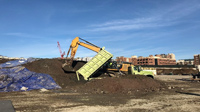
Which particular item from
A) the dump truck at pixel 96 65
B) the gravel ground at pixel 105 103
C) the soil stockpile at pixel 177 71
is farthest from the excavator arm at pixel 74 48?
the soil stockpile at pixel 177 71

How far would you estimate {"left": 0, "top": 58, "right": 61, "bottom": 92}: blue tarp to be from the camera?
13.9 meters

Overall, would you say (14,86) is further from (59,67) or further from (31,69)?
(59,67)

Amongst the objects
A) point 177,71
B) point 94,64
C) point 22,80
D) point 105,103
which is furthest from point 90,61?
point 177,71

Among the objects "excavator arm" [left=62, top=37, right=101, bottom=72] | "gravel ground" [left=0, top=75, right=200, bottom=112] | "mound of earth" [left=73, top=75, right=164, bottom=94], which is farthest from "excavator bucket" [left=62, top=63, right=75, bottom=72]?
"gravel ground" [left=0, top=75, right=200, bottom=112]

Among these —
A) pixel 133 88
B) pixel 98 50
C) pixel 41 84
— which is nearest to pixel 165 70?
pixel 98 50

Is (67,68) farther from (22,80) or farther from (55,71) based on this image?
(22,80)

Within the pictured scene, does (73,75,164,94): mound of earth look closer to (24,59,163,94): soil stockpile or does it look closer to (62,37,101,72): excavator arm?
(24,59,163,94): soil stockpile

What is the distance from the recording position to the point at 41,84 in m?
15.2

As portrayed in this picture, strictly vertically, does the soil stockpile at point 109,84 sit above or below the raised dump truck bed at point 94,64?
below

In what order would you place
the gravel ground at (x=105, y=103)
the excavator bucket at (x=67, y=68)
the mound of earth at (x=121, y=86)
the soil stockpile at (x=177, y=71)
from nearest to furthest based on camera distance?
the gravel ground at (x=105, y=103) < the mound of earth at (x=121, y=86) < the excavator bucket at (x=67, y=68) < the soil stockpile at (x=177, y=71)

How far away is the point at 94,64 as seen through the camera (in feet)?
60.8

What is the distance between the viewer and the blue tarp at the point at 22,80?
548 inches

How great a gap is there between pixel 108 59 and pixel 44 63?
27.1ft

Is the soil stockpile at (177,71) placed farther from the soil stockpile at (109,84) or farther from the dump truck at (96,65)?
the soil stockpile at (109,84)
